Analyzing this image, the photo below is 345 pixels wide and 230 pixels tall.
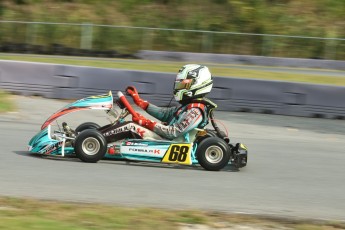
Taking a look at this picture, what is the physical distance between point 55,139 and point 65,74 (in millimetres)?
5508

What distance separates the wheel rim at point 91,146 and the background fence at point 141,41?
626 inches

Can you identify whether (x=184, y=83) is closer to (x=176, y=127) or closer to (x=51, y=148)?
(x=176, y=127)

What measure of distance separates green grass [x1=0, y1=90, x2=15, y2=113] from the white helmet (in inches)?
184

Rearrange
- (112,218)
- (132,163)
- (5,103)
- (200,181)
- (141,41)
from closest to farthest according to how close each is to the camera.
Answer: (112,218), (200,181), (132,163), (5,103), (141,41)

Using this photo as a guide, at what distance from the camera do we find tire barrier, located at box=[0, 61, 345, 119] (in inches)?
487

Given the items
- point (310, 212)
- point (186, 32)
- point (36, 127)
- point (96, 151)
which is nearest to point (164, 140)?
point (96, 151)

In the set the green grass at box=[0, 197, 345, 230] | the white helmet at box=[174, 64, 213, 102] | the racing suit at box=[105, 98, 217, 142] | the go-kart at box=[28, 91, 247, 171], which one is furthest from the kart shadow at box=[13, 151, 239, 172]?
the green grass at box=[0, 197, 345, 230]

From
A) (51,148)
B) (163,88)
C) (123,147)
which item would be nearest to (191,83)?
(123,147)

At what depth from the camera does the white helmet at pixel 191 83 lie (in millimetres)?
7574

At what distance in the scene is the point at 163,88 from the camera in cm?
1270

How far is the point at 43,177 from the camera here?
677 centimetres

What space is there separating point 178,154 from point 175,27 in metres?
21.0

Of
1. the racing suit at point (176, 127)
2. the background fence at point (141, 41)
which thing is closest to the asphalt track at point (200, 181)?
the racing suit at point (176, 127)

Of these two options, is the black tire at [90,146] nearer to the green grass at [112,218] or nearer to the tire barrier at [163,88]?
the green grass at [112,218]
